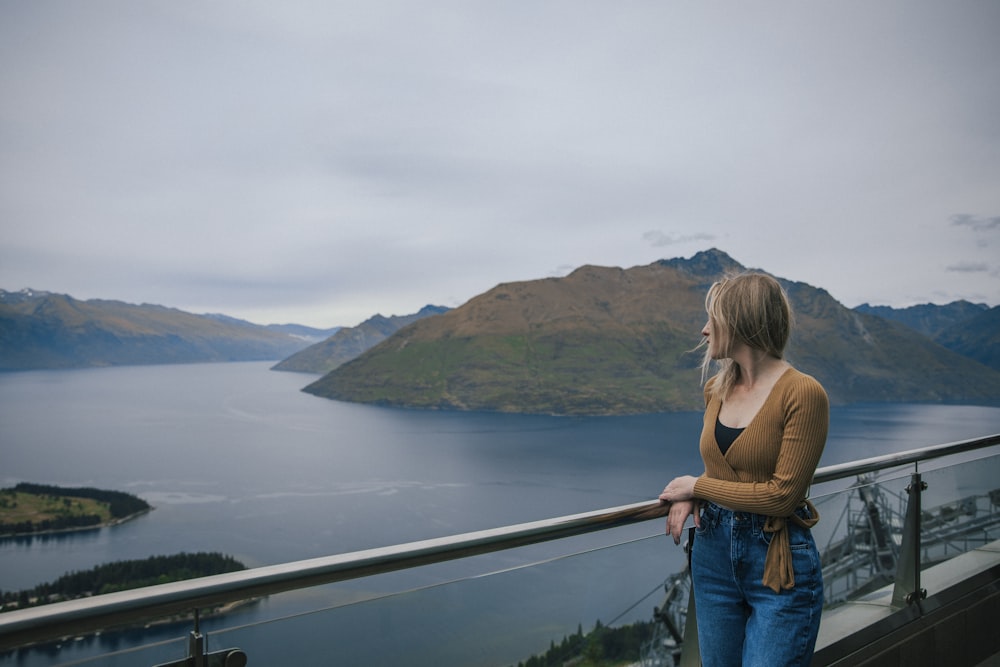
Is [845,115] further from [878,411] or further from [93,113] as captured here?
[93,113]

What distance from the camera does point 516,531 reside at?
129 centimetres

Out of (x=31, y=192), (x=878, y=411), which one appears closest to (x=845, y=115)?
(x=878, y=411)

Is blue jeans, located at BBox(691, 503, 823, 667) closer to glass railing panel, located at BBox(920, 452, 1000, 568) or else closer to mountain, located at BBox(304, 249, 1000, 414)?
glass railing panel, located at BBox(920, 452, 1000, 568)

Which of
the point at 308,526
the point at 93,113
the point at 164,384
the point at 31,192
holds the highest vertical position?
the point at 93,113

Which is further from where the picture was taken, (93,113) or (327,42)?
(93,113)

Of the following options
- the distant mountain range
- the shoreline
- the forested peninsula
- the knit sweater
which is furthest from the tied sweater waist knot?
the distant mountain range

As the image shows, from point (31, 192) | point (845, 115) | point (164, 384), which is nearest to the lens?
point (845, 115)

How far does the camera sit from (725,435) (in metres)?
1.31

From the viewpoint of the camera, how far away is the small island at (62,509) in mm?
55062

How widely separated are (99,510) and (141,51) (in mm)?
70653

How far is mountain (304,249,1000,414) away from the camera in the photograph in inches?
4225

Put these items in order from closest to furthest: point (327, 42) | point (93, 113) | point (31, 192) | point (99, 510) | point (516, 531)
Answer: point (516, 531)
point (99, 510)
point (327, 42)
point (93, 113)
point (31, 192)

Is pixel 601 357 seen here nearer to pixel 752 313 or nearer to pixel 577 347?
pixel 577 347

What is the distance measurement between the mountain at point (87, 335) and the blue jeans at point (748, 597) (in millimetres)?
157121
